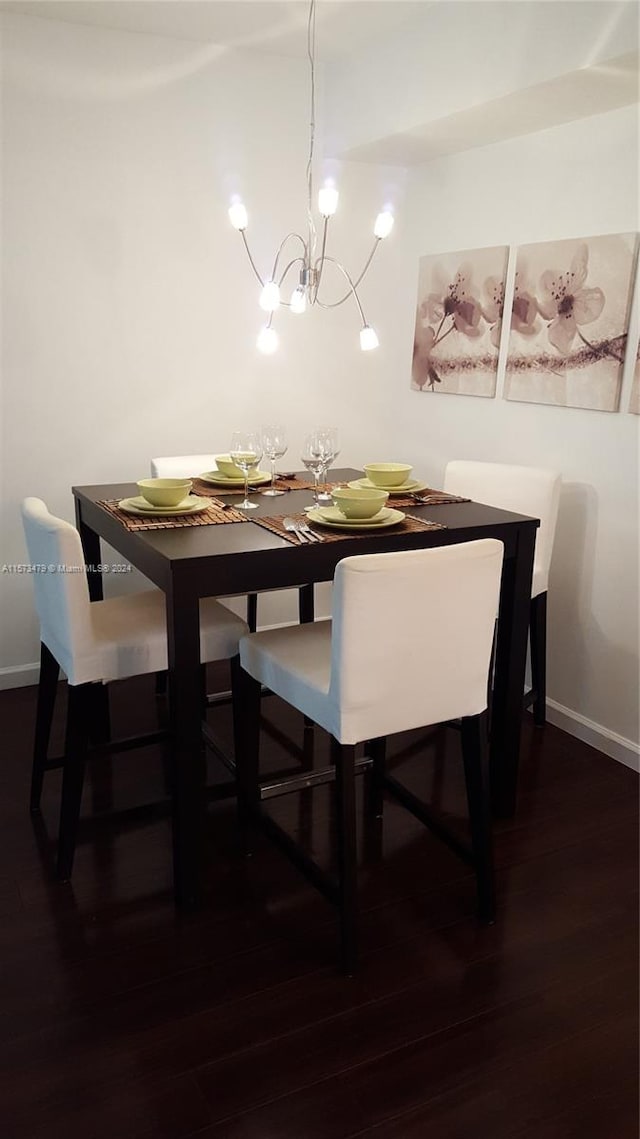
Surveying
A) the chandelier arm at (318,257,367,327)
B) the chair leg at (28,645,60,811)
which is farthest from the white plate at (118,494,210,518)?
the chandelier arm at (318,257,367,327)

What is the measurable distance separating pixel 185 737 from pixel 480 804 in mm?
729

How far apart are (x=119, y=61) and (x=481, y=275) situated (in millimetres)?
1565

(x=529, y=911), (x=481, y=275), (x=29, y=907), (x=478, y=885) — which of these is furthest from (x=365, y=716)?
(x=481, y=275)

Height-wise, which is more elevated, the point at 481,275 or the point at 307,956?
the point at 481,275

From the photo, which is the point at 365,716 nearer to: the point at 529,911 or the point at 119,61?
the point at 529,911

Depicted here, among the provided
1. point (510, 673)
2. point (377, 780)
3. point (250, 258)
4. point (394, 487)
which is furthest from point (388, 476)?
point (250, 258)

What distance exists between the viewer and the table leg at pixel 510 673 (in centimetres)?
241

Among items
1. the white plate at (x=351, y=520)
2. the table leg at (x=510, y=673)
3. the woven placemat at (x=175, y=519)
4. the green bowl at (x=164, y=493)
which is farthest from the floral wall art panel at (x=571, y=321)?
the green bowl at (x=164, y=493)

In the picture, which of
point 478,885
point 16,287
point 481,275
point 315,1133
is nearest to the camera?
point 315,1133

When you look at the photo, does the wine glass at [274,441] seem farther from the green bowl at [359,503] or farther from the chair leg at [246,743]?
the chair leg at [246,743]

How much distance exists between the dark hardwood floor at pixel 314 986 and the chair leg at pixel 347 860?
73 millimetres

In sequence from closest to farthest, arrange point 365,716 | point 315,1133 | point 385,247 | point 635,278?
1. point 315,1133
2. point 365,716
3. point 635,278
4. point 385,247

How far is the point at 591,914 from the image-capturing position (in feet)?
6.89

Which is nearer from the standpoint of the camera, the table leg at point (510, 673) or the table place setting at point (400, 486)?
the table leg at point (510, 673)
